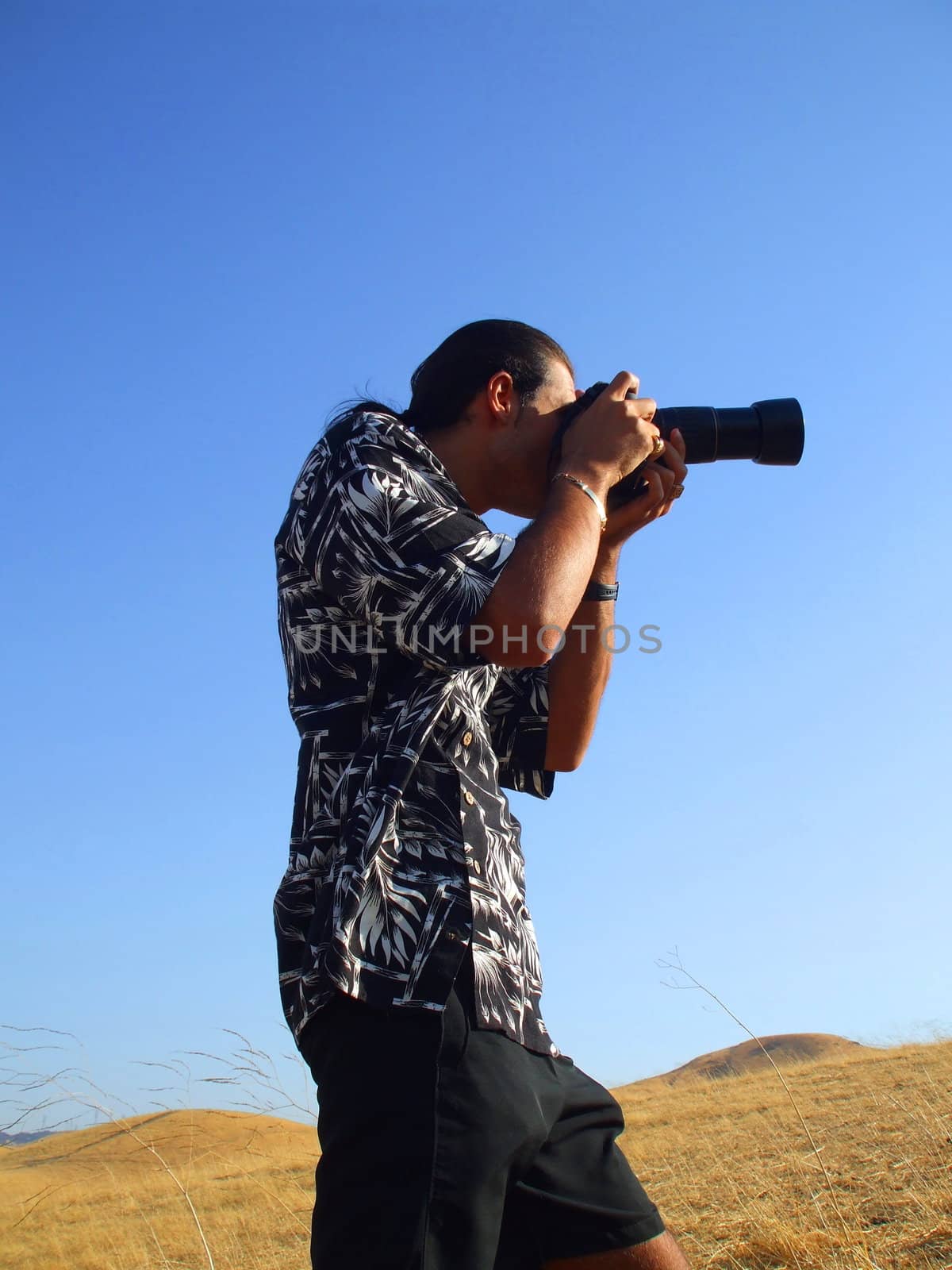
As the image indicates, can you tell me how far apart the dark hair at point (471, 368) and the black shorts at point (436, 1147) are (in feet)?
3.17

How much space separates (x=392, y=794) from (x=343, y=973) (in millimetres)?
216

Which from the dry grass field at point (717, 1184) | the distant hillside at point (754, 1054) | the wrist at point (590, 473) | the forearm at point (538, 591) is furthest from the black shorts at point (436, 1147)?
the distant hillside at point (754, 1054)

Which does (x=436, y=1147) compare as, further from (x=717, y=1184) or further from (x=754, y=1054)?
(x=754, y=1054)

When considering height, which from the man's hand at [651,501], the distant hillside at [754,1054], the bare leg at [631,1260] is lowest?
the distant hillside at [754,1054]

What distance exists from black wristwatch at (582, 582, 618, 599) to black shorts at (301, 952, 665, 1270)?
878 mm

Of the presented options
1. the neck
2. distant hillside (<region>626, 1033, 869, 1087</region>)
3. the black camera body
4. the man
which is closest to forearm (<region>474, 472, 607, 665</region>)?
the man

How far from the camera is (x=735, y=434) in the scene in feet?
6.90

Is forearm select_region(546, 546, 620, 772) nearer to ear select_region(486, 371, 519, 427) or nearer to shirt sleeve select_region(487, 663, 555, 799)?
shirt sleeve select_region(487, 663, 555, 799)

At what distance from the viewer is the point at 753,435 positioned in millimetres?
2115

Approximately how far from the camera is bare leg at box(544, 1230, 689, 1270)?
4.33ft

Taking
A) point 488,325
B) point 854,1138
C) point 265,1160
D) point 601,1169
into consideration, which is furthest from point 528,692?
point 265,1160

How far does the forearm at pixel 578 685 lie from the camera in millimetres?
1857

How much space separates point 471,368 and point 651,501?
42 cm

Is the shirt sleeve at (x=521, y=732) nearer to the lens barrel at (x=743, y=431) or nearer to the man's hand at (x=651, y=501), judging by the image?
the man's hand at (x=651, y=501)
